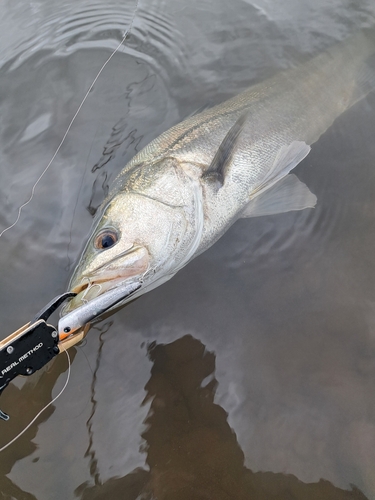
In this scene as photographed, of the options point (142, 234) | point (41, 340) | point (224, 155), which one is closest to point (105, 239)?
point (142, 234)

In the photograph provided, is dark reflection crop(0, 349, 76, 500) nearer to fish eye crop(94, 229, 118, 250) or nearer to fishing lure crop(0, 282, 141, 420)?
fishing lure crop(0, 282, 141, 420)

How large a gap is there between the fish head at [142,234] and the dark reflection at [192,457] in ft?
2.04

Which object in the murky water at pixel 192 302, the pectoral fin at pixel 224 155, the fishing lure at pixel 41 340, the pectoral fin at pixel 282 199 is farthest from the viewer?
the pectoral fin at pixel 282 199

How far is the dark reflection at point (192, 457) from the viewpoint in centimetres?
220

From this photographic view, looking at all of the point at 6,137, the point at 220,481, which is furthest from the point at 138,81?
the point at 220,481

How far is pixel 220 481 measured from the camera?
2.23 metres

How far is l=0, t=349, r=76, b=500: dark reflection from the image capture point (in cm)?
231

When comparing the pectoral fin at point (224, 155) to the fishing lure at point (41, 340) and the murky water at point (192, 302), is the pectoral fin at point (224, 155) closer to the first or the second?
the murky water at point (192, 302)

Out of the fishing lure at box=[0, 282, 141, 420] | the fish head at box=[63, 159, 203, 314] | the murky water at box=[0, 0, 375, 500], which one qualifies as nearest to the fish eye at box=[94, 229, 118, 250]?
the fish head at box=[63, 159, 203, 314]

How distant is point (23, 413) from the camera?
2.49 meters

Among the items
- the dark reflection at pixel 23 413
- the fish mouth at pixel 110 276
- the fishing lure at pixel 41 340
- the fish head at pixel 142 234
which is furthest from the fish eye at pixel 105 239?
the dark reflection at pixel 23 413

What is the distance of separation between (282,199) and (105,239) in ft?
4.41

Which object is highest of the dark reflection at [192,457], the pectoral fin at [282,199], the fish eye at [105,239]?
the fish eye at [105,239]

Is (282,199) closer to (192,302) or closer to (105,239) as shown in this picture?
(192,302)
